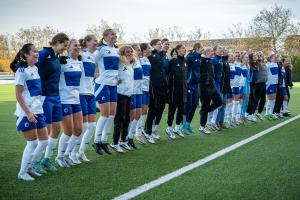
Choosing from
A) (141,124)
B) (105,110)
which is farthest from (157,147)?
(105,110)

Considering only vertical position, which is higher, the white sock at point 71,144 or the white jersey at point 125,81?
the white jersey at point 125,81

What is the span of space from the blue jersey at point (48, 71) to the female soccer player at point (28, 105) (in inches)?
13.2

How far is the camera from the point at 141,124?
33.0ft

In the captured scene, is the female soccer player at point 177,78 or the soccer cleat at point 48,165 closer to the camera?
the soccer cleat at point 48,165

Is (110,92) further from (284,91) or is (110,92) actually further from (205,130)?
(284,91)

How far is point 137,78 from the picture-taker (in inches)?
369

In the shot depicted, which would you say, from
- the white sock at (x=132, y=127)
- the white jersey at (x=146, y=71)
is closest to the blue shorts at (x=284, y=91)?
the white jersey at (x=146, y=71)

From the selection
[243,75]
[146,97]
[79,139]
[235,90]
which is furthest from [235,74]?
[79,139]

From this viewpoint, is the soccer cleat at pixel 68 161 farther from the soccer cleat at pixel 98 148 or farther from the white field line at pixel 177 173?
the white field line at pixel 177 173

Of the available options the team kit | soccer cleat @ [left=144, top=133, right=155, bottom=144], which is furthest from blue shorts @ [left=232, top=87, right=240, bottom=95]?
soccer cleat @ [left=144, top=133, right=155, bottom=144]

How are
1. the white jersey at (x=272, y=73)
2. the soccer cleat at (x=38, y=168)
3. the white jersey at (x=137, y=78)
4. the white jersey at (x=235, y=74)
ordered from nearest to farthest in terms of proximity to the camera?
the soccer cleat at (x=38, y=168) < the white jersey at (x=137, y=78) < the white jersey at (x=235, y=74) < the white jersey at (x=272, y=73)

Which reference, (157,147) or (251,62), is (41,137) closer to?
(157,147)

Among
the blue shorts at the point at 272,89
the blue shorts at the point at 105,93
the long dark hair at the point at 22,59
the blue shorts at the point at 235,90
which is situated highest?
the long dark hair at the point at 22,59

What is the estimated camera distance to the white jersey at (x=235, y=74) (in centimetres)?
1307
